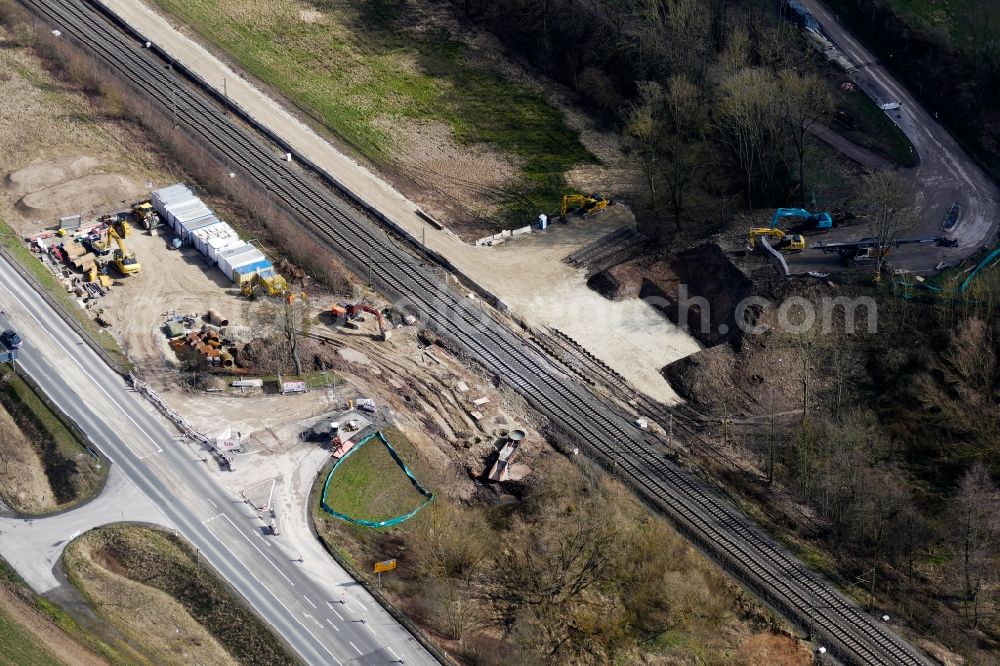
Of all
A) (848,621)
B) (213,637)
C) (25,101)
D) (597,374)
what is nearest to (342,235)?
(597,374)

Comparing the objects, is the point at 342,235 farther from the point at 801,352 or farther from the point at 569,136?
the point at 801,352

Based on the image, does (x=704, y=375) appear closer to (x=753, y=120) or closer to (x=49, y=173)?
(x=753, y=120)

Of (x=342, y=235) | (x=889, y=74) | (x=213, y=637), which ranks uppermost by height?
(x=889, y=74)

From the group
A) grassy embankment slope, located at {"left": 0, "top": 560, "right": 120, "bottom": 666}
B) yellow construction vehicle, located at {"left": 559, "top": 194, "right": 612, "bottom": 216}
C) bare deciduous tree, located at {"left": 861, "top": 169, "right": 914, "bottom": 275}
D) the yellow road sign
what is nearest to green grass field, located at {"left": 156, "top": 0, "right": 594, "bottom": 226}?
yellow construction vehicle, located at {"left": 559, "top": 194, "right": 612, "bottom": 216}

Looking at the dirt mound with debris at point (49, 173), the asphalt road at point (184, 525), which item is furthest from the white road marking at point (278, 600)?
the dirt mound with debris at point (49, 173)

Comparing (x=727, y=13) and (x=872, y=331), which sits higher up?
(x=727, y=13)

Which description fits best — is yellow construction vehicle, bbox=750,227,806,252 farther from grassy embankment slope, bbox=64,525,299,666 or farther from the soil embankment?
grassy embankment slope, bbox=64,525,299,666

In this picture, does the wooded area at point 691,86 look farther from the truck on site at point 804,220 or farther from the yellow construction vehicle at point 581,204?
the truck on site at point 804,220

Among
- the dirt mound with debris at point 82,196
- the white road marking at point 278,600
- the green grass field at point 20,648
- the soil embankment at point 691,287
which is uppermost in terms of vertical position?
the soil embankment at point 691,287
